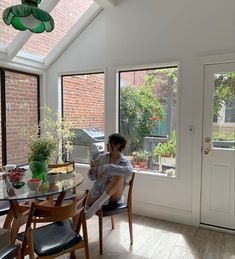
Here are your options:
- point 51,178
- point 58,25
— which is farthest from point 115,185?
point 58,25

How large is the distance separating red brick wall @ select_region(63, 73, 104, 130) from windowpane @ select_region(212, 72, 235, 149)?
5.34ft

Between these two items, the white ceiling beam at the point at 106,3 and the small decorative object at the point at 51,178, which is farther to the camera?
the white ceiling beam at the point at 106,3

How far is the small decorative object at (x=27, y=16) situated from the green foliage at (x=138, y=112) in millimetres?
1671

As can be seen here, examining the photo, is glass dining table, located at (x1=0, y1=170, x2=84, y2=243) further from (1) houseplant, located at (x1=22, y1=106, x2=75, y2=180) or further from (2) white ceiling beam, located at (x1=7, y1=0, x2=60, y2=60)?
(2) white ceiling beam, located at (x1=7, y1=0, x2=60, y2=60)

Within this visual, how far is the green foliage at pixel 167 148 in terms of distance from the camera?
126 inches

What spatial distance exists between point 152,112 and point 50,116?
5.82ft

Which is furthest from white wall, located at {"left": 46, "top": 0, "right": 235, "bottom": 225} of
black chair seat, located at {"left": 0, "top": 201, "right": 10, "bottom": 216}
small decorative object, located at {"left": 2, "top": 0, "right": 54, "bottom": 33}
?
black chair seat, located at {"left": 0, "top": 201, "right": 10, "bottom": 216}

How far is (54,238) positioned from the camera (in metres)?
1.78

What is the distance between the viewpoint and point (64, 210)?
62.8 inches

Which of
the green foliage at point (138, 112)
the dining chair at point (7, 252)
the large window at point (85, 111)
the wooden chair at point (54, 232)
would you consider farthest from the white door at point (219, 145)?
the dining chair at point (7, 252)

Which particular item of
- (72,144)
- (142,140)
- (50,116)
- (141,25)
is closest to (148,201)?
(142,140)

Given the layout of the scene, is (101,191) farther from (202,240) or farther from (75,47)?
(75,47)

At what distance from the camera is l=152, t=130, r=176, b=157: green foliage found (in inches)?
126

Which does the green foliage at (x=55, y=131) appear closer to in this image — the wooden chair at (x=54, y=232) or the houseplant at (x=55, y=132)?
the houseplant at (x=55, y=132)
